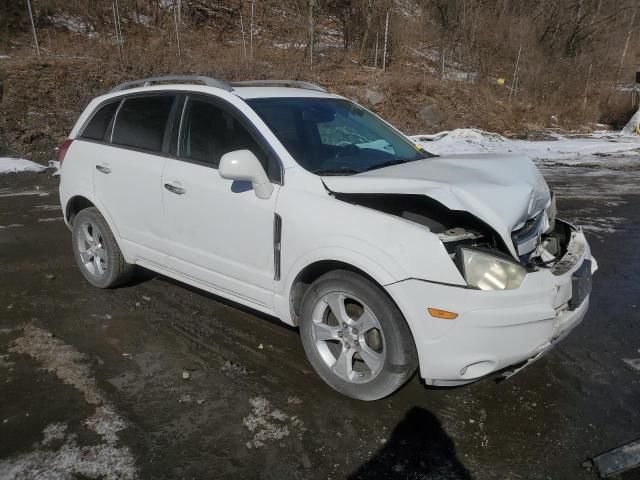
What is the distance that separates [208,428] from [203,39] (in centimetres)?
2118

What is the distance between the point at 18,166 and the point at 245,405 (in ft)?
30.8

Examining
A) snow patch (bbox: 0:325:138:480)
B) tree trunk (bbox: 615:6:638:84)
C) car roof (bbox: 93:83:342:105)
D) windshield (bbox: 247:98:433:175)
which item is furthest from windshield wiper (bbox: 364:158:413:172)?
tree trunk (bbox: 615:6:638:84)

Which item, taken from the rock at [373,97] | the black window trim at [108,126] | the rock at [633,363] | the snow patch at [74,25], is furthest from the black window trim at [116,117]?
the snow patch at [74,25]

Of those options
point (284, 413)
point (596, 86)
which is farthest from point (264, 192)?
point (596, 86)

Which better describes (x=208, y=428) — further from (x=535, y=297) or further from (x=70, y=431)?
(x=535, y=297)

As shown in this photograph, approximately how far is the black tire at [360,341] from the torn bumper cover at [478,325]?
9 cm

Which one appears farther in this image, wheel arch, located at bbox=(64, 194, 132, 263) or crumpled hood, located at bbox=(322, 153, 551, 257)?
wheel arch, located at bbox=(64, 194, 132, 263)

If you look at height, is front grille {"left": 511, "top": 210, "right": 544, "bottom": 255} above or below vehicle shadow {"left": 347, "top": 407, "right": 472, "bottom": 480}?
above

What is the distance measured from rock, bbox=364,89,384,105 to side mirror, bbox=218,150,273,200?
15.2 metres

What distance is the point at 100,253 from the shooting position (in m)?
4.73

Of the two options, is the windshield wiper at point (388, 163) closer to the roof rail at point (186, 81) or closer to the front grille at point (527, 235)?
the front grille at point (527, 235)

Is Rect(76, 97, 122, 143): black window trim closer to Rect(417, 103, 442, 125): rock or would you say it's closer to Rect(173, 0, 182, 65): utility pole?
Rect(173, 0, 182, 65): utility pole

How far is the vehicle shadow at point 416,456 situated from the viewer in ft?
8.31

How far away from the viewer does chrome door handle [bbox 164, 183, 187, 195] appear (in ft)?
12.2
